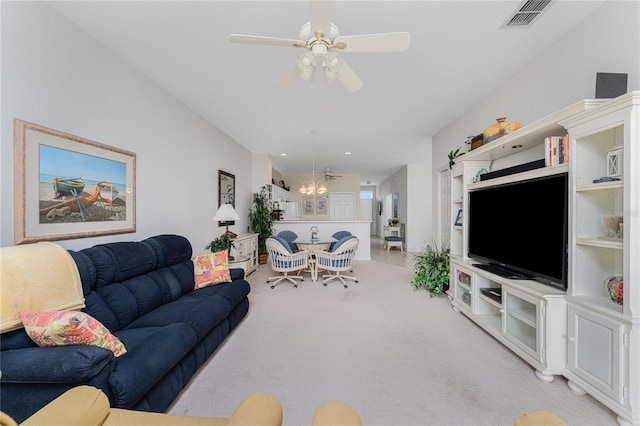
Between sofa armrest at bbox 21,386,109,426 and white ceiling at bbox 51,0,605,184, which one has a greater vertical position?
white ceiling at bbox 51,0,605,184

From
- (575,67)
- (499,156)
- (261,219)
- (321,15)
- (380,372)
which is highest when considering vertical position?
(575,67)

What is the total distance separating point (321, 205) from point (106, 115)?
820 centimetres

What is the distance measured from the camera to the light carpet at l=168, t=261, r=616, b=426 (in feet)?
5.41

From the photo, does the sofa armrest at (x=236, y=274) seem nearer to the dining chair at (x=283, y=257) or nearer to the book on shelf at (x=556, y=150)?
the dining chair at (x=283, y=257)

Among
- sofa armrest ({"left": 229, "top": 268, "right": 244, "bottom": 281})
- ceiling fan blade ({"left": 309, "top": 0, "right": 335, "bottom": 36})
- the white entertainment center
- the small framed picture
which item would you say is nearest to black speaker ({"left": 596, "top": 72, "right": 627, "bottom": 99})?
the white entertainment center

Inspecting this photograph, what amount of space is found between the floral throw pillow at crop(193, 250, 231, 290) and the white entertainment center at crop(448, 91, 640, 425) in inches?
112

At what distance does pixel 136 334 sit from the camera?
178cm

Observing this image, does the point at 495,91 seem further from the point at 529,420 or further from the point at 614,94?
the point at 529,420

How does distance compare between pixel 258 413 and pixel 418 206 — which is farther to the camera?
pixel 418 206

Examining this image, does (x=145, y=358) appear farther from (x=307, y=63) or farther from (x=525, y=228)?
(x=525, y=228)

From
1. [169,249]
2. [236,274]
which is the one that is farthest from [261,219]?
[169,249]

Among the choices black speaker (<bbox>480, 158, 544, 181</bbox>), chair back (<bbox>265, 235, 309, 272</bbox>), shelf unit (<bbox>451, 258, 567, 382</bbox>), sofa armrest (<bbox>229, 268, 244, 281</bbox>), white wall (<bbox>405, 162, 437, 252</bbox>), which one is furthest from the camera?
white wall (<bbox>405, 162, 437, 252</bbox>)

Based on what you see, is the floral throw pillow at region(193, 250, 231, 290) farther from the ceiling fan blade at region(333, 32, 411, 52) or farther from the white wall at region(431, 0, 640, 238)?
the white wall at region(431, 0, 640, 238)

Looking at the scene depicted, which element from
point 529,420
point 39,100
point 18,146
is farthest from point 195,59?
point 529,420
